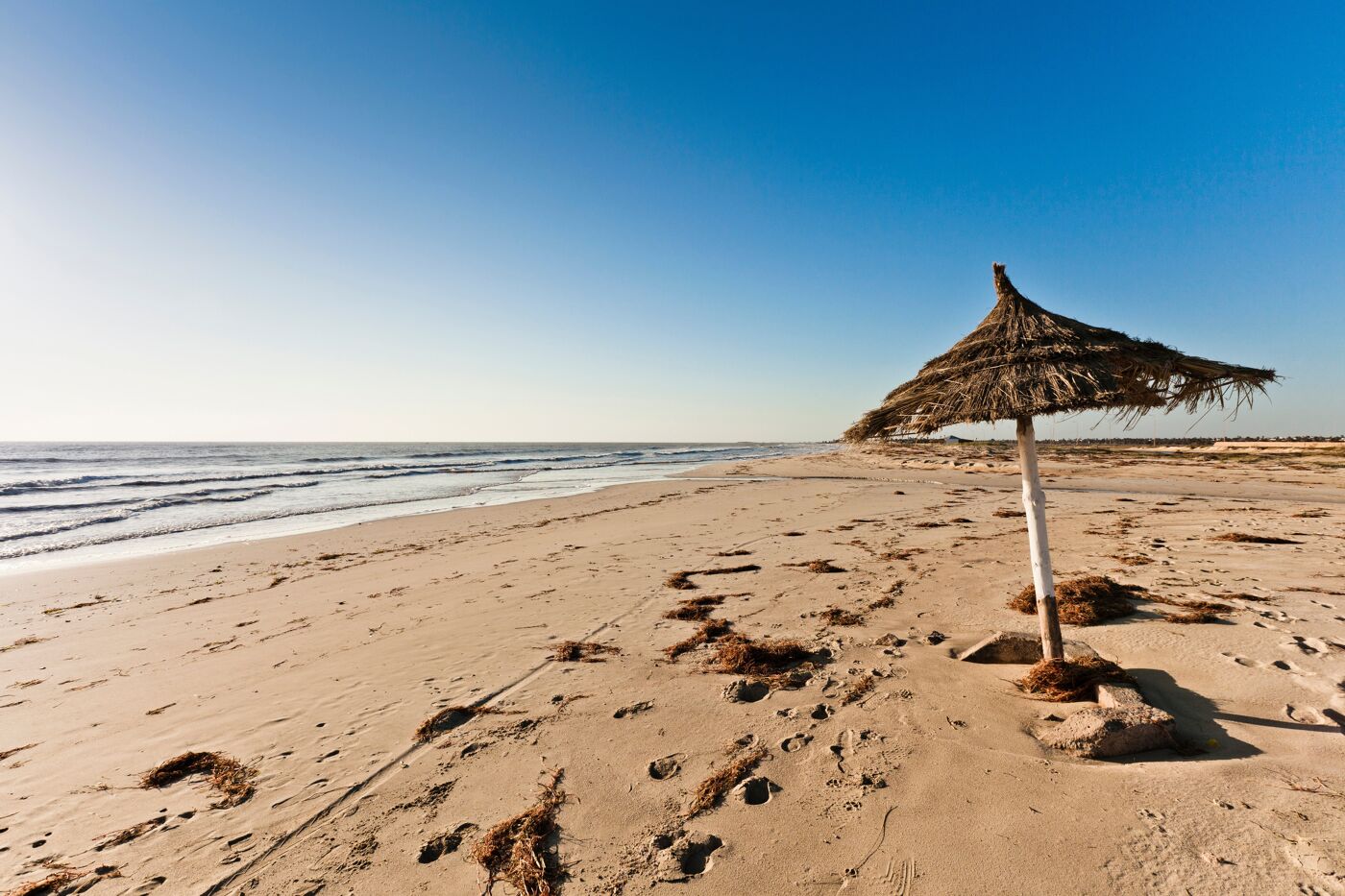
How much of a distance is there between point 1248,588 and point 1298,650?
8.55 feet

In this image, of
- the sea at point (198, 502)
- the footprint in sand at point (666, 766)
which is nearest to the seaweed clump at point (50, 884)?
the footprint in sand at point (666, 766)

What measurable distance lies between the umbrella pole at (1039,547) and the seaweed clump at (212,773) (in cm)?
690

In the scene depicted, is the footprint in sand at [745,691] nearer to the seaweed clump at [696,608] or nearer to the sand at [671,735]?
the sand at [671,735]

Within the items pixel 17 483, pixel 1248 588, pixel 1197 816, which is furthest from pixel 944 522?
pixel 17 483

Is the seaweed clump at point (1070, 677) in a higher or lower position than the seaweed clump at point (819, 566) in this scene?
higher

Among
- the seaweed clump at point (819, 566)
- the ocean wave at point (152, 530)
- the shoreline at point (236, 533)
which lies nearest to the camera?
the seaweed clump at point (819, 566)

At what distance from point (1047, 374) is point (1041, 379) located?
0.07 meters

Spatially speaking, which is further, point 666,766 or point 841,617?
point 841,617

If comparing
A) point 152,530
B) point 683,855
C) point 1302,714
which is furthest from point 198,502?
point 1302,714

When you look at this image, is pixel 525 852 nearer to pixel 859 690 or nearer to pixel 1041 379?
pixel 859 690

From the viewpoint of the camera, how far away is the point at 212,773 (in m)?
4.34

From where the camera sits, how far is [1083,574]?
8156 millimetres

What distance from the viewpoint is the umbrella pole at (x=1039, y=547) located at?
463 cm

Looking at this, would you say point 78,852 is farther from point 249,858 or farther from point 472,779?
point 472,779
